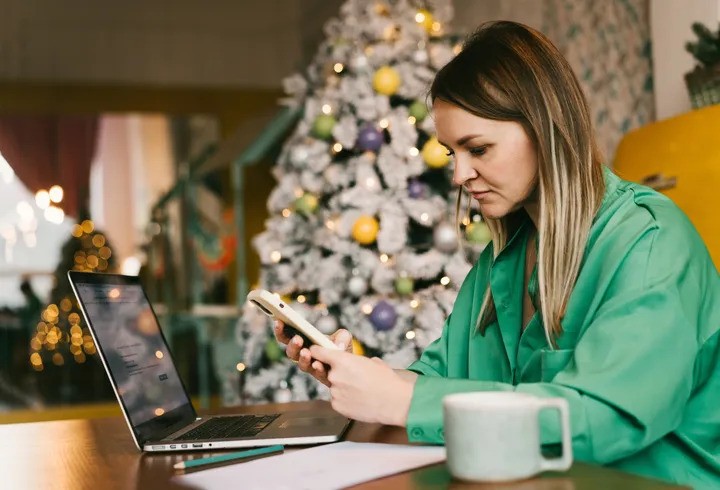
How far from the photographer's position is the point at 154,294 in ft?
20.9

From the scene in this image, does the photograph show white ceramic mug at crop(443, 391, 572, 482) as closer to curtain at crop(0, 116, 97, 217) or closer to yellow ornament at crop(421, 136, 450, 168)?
yellow ornament at crop(421, 136, 450, 168)

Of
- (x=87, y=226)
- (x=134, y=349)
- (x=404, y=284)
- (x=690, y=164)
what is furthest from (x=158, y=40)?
(x=134, y=349)

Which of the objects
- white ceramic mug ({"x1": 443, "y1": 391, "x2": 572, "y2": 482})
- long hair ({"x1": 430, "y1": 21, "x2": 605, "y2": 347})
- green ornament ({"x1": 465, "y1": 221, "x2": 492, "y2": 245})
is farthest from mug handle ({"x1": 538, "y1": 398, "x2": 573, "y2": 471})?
green ornament ({"x1": 465, "y1": 221, "x2": 492, "y2": 245})

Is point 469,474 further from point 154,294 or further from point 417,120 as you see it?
point 154,294

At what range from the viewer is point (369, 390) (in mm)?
954

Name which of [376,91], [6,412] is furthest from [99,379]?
[376,91]

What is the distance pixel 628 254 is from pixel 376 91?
219cm

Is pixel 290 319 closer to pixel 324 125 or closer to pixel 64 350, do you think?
pixel 324 125

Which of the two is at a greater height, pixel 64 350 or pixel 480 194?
pixel 480 194

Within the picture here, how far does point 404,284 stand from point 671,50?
1162mm

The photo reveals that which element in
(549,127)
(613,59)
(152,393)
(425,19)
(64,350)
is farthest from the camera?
(64,350)

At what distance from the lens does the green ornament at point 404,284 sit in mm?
2975

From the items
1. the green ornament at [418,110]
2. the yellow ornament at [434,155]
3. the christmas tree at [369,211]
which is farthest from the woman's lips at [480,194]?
the green ornament at [418,110]

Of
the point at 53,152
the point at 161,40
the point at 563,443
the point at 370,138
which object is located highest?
the point at 161,40
